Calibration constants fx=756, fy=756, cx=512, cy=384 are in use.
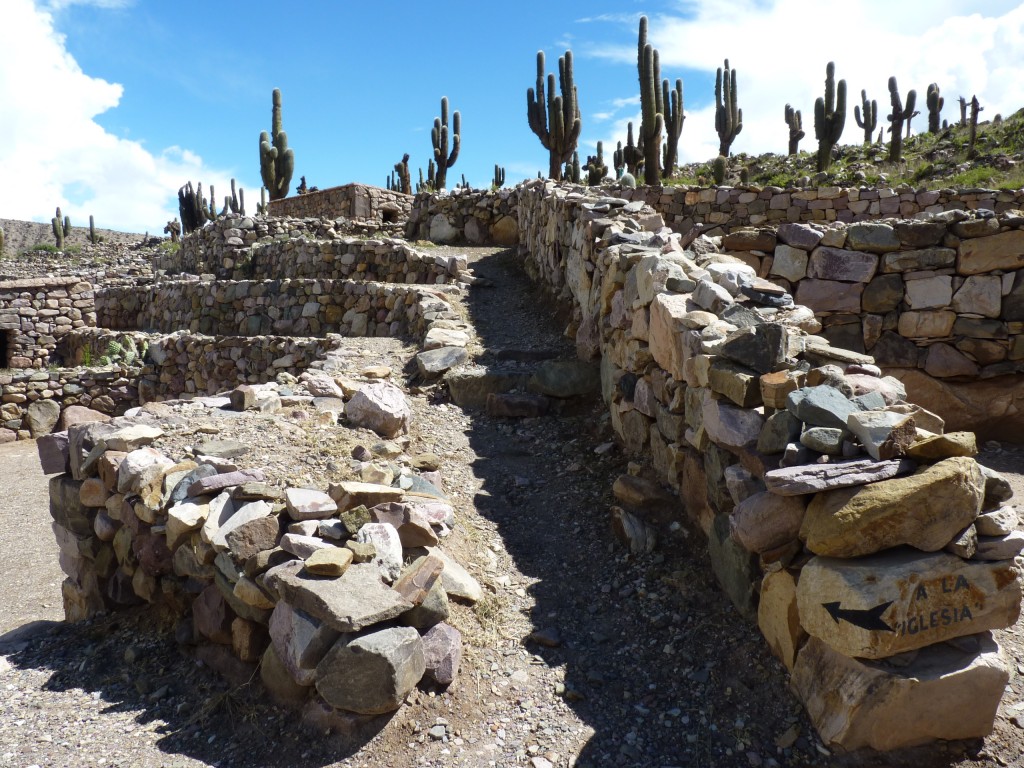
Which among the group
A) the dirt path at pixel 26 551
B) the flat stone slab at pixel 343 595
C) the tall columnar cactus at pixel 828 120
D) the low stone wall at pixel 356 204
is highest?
the tall columnar cactus at pixel 828 120

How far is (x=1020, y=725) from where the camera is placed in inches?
96.7

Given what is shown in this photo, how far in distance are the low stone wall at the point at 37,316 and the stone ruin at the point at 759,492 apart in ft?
36.3

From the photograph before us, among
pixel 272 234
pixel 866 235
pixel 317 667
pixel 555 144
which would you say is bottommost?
pixel 317 667

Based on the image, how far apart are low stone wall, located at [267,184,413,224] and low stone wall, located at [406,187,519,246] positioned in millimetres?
2973

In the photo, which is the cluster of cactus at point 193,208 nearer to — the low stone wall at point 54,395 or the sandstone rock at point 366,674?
the low stone wall at point 54,395

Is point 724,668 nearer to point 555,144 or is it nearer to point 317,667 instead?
point 317,667

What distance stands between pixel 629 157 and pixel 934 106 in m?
12.9

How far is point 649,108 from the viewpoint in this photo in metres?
15.1

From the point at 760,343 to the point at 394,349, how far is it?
4.84 metres

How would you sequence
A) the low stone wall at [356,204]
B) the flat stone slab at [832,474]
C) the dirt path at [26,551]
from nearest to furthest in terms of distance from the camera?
the flat stone slab at [832,474]
the dirt path at [26,551]
the low stone wall at [356,204]

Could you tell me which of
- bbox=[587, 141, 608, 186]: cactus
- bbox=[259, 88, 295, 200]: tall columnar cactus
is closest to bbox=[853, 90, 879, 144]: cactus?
bbox=[587, 141, 608, 186]: cactus

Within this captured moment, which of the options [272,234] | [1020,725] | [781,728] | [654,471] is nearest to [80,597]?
[654,471]

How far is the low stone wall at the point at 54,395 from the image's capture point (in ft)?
36.2

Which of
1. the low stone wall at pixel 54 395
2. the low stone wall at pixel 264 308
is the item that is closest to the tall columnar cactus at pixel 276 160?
the low stone wall at pixel 264 308
